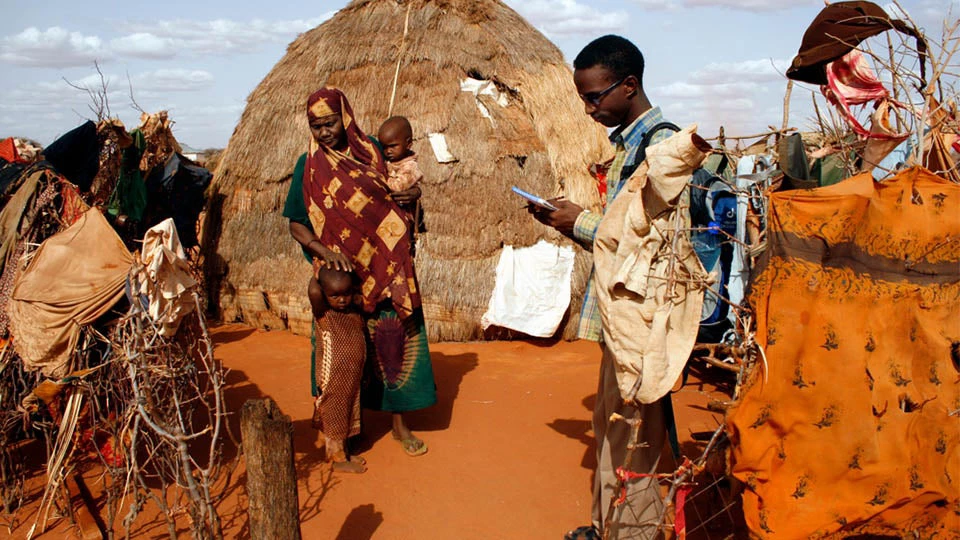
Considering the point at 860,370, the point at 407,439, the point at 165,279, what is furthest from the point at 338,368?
the point at 860,370

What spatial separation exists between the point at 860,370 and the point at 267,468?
2.04 m

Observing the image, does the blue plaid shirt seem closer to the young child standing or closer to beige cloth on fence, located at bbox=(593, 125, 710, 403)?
beige cloth on fence, located at bbox=(593, 125, 710, 403)

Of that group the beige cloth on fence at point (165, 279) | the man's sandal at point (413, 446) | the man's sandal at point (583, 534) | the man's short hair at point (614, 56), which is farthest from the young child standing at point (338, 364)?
the man's short hair at point (614, 56)

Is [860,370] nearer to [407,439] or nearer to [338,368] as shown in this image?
[338,368]

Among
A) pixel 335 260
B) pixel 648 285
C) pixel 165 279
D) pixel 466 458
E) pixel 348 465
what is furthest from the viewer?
pixel 466 458

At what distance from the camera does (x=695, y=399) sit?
5.40 metres

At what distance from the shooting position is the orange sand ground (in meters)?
3.60

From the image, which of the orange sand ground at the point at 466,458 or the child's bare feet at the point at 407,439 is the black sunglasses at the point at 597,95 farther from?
the child's bare feet at the point at 407,439

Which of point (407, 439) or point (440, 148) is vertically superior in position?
point (440, 148)

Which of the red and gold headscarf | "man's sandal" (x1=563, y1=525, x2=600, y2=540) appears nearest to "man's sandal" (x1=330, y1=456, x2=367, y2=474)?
the red and gold headscarf

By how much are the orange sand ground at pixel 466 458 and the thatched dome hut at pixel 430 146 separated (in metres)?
1.16

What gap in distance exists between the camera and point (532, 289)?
722 centimetres

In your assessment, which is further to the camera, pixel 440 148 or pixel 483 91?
pixel 483 91

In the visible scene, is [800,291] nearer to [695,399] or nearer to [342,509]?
[342,509]
